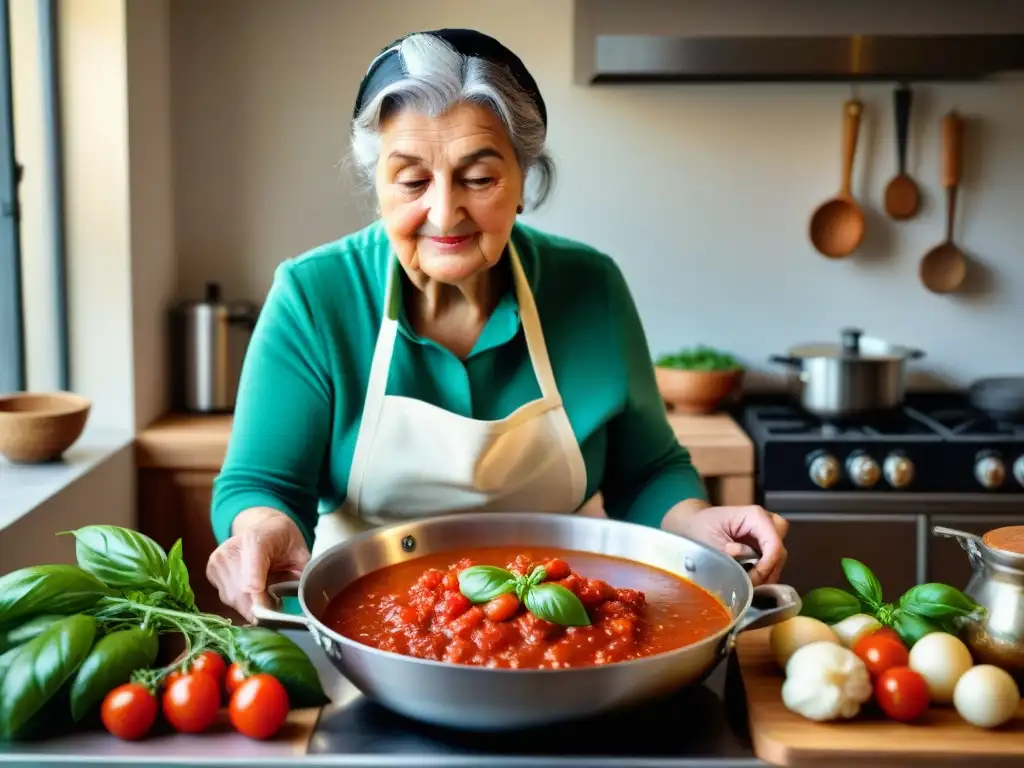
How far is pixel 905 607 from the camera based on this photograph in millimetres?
1081

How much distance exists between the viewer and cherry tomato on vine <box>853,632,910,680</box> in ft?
3.17

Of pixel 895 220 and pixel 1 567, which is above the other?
pixel 895 220

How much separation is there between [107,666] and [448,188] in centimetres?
69

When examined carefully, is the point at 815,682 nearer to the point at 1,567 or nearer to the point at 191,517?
the point at 1,567

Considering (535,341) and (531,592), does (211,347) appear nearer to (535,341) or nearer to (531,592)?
(535,341)

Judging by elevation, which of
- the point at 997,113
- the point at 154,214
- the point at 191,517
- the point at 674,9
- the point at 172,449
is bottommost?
the point at 191,517

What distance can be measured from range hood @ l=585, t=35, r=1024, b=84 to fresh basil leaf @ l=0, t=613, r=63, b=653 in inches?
81.0

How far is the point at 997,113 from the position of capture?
309 centimetres

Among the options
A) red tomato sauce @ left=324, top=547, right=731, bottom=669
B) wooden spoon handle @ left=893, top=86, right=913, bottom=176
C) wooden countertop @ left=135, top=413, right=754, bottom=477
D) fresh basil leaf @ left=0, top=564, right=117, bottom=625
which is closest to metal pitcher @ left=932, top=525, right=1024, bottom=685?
red tomato sauce @ left=324, top=547, right=731, bottom=669

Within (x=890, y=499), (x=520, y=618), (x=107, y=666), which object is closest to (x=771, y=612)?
(x=520, y=618)

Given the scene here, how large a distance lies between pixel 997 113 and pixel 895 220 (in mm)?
401

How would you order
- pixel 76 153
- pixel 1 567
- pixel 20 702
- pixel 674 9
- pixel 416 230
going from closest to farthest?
1. pixel 20 702
2. pixel 416 230
3. pixel 1 567
4. pixel 76 153
5. pixel 674 9

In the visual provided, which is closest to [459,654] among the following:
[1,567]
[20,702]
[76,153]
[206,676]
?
[206,676]

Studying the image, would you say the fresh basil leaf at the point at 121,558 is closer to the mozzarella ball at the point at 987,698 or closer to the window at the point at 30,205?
Result: the mozzarella ball at the point at 987,698
